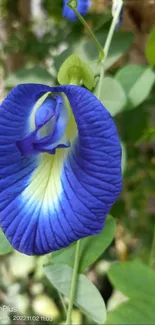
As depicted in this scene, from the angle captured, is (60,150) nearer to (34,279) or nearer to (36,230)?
(36,230)

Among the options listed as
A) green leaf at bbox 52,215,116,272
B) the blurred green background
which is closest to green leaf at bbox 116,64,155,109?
the blurred green background

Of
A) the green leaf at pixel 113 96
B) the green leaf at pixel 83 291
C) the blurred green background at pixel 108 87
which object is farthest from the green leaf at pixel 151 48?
the green leaf at pixel 83 291

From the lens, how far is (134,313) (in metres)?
0.75

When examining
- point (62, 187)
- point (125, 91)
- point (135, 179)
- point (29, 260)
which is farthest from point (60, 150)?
point (29, 260)

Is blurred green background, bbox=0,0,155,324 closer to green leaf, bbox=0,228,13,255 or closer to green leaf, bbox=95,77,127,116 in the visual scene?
green leaf, bbox=95,77,127,116

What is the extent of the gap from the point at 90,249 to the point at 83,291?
60 mm

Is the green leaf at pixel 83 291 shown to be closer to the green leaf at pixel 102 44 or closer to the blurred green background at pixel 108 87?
the blurred green background at pixel 108 87

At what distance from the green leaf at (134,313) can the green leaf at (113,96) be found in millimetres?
335

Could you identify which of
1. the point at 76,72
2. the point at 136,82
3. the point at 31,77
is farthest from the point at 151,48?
the point at 76,72

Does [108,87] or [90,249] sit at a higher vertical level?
[108,87]

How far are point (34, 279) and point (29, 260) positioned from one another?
0.08 metres

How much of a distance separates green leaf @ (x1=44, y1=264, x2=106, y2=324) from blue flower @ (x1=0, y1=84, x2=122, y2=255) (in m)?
0.15

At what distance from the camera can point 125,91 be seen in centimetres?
103

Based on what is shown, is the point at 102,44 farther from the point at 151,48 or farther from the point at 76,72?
the point at 76,72
